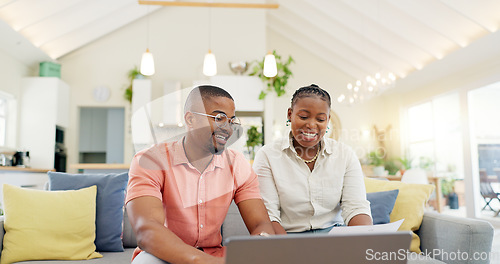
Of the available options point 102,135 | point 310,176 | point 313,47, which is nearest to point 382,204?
point 310,176

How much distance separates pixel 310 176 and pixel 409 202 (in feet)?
2.58

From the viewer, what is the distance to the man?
118cm

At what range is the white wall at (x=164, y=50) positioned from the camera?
678 cm

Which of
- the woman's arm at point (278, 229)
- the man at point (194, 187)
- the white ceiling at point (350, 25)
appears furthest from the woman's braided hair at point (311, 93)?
the white ceiling at point (350, 25)

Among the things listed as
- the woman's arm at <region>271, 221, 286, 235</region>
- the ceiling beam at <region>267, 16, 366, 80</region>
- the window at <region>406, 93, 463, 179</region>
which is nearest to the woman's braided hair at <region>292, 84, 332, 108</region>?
the woman's arm at <region>271, 221, 286, 235</region>

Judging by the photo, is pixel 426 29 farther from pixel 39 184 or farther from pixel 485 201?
pixel 39 184

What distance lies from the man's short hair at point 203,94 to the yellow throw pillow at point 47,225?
1000 mm

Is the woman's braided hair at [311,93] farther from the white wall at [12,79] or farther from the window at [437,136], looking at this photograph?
the window at [437,136]

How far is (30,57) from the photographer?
19.5 ft

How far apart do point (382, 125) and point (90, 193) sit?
7.46 meters

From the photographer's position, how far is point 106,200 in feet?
6.72

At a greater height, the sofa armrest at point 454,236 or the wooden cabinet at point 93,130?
the wooden cabinet at point 93,130

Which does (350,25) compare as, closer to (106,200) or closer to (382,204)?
(382,204)

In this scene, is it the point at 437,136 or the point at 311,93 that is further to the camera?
the point at 437,136
